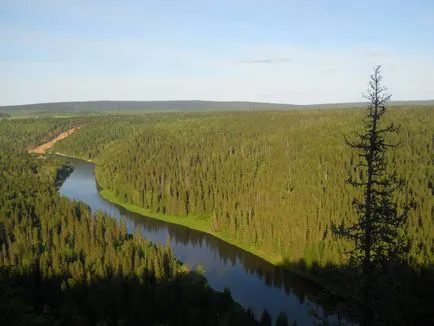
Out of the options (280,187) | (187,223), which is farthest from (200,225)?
(280,187)

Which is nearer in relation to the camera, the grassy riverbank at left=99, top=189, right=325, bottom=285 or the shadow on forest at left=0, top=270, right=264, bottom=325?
the shadow on forest at left=0, top=270, right=264, bottom=325

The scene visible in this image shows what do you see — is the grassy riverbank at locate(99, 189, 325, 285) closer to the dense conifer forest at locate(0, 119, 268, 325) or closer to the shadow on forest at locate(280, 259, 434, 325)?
the dense conifer forest at locate(0, 119, 268, 325)

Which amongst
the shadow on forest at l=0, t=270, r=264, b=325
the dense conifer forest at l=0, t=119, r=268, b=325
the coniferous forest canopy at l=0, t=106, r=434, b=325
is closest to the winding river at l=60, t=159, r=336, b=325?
the coniferous forest canopy at l=0, t=106, r=434, b=325

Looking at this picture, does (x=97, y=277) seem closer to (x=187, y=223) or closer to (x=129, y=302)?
(x=129, y=302)

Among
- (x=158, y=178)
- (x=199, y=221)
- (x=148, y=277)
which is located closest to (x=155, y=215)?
(x=199, y=221)

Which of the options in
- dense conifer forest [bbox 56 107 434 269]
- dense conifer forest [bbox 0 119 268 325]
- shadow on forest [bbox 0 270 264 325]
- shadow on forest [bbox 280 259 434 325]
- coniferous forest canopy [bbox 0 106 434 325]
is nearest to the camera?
shadow on forest [bbox 280 259 434 325]

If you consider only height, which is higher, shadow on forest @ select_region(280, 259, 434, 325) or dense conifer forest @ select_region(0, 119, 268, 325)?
shadow on forest @ select_region(280, 259, 434, 325)

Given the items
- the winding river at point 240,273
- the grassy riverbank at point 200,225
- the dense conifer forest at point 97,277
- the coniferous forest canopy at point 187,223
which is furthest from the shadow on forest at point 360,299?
the grassy riverbank at point 200,225

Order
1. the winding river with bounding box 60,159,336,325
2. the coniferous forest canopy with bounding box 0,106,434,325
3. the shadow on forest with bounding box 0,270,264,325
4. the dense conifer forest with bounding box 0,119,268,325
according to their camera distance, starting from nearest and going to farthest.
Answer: the shadow on forest with bounding box 0,270,264,325 → the dense conifer forest with bounding box 0,119,268,325 → the coniferous forest canopy with bounding box 0,106,434,325 → the winding river with bounding box 60,159,336,325
